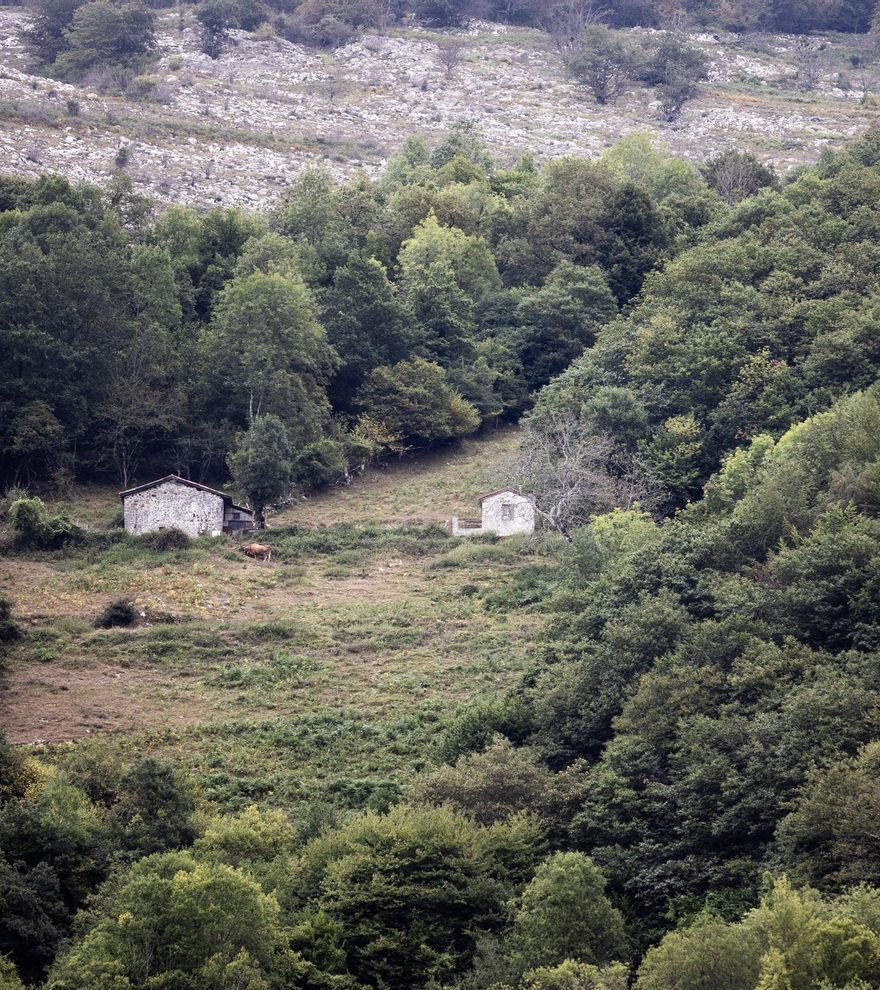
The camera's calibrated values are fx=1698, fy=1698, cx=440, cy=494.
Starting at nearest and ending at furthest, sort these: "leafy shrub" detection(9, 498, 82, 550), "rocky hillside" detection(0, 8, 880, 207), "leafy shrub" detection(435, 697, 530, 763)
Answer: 1. "leafy shrub" detection(435, 697, 530, 763)
2. "leafy shrub" detection(9, 498, 82, 550)
3. "rocky hillside" detection(0, 8, 880, 207)

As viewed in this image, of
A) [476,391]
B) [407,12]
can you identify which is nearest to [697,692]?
[476,391]

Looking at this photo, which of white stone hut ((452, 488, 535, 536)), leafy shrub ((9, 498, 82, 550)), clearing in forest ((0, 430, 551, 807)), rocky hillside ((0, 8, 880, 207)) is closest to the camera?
clearing in forest ((0, 430, 551, 807))

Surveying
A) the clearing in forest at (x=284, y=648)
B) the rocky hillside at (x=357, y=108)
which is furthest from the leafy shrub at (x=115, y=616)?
the rocky hillside at (x=357, y=108)

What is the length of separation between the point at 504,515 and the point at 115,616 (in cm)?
1394

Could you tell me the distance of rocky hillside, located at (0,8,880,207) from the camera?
289 ft

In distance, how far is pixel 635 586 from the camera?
4134 centimetres

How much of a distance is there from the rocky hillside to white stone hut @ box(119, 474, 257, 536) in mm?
34884

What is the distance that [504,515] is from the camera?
53781 mm

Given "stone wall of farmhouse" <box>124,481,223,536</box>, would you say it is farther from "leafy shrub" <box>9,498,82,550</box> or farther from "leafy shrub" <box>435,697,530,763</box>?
"leafy shrub" <box>435,697,530,763</box>

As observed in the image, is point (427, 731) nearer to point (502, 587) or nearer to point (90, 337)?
point (502, 587)

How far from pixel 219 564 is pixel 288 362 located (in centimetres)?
1058

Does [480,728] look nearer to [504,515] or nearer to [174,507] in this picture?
[504,515]

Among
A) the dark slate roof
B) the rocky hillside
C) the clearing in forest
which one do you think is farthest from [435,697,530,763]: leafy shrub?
the rocky hillside

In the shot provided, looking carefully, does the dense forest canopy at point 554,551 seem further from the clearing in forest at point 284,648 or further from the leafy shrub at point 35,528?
the clearing in forest at point 284,648
